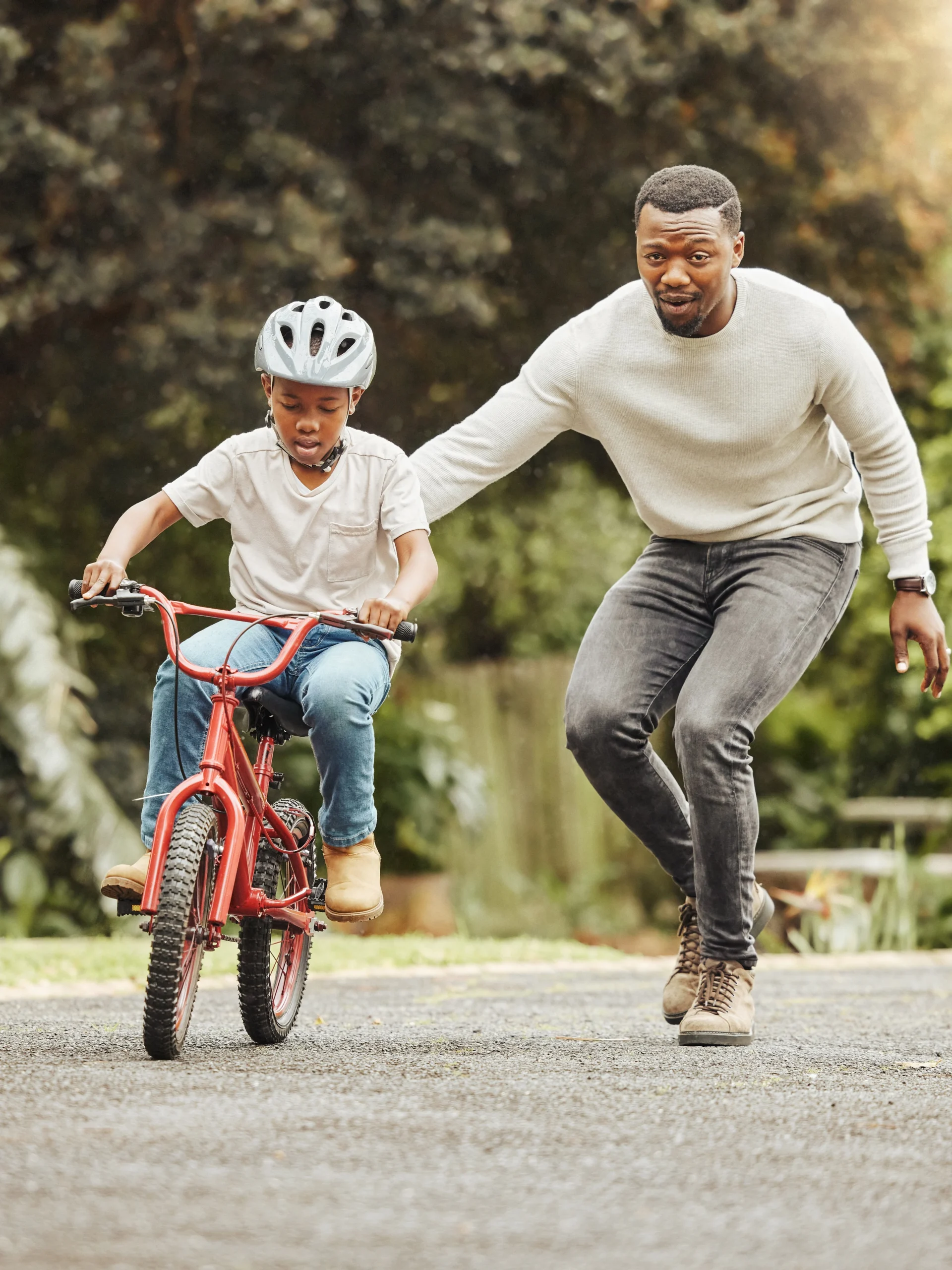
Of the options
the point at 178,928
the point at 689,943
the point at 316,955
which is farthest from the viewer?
the point at 316,955

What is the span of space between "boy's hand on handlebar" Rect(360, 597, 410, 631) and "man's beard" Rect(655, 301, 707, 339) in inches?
40.3

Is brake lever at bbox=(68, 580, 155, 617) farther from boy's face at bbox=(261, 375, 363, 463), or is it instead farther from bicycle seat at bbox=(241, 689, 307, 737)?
boy's face at bbox=(261, 375, 363, 463)

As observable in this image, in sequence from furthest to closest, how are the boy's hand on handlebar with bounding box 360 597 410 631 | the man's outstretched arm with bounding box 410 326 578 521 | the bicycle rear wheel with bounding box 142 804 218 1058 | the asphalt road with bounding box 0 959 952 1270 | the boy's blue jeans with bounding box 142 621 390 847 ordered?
the man's outstretched arm with bounding box 410 326 578 521, the boy's blue jeans with bounding box 142 621 390 847, the boy's hand on handlebar with bounding box 360 597 410 631, the bicycle rear wheel with bounding box 142 804 218 1058, the asphalt road with bounding box 0 959 952 1270

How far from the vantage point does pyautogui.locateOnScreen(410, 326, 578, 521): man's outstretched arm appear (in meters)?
4.77

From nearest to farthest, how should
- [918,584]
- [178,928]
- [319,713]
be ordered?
[178,928] → [319,713] → [918,584]

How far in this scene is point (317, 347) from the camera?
4.55 meters

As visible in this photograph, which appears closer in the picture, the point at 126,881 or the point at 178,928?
the point at 178,928

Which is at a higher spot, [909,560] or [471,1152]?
[909,560]

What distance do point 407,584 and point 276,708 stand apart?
0.46 m

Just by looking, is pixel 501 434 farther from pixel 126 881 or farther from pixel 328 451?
pixel 126 881

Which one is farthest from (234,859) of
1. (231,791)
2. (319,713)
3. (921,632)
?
(921,632)

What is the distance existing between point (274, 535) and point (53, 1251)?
252 centimetres

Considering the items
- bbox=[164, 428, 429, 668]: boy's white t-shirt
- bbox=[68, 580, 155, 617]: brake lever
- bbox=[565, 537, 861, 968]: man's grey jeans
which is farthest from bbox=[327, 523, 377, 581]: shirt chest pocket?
bbox=[565, 537, 861, 968]: man's grey jeans

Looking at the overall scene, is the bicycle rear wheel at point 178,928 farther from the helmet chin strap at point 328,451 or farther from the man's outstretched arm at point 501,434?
the man's outstretched arm at point 501,434
